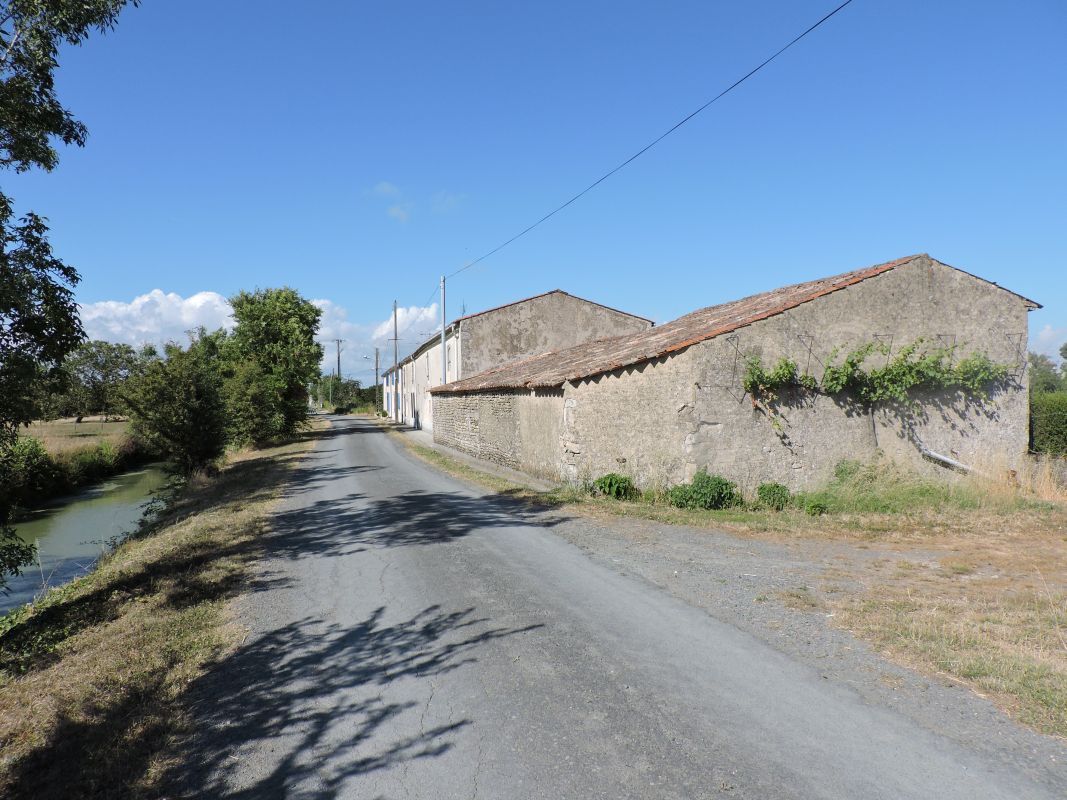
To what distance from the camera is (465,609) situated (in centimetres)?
573

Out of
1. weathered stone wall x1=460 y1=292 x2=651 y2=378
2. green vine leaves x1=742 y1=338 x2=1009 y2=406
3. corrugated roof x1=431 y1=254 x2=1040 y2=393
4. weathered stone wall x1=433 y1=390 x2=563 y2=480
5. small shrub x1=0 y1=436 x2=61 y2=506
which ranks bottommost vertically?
small shrub x1=0 y1=436 x2=61 y2=506

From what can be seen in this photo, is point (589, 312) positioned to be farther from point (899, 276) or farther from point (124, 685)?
point (124, 685)

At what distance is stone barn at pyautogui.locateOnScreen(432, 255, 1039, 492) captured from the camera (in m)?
11.3

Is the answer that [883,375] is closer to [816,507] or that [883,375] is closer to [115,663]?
[816,507]

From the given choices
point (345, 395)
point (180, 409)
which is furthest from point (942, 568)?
point (345, 395)

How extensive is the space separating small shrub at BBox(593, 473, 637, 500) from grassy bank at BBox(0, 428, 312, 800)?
6.45 m

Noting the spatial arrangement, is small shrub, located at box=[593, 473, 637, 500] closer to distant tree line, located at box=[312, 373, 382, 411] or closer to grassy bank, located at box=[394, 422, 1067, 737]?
grassy bank, located at box=[394, 422, 1067, 737]

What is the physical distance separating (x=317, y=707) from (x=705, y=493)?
327 inches

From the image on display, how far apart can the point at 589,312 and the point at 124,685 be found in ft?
85.9

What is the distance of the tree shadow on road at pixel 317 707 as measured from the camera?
3.28 metres

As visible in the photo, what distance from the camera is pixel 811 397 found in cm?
1173

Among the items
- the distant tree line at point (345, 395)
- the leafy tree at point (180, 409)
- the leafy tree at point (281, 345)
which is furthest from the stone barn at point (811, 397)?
the distant tree line at point (345, 395)

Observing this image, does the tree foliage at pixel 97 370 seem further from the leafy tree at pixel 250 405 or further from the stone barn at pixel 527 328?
the stone barn at pixel 527 328

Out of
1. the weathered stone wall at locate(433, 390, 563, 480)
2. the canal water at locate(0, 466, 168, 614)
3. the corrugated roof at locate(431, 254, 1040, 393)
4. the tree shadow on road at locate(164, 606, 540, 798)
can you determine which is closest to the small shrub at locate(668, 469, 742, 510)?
the corrugated roof at locate(431, 254, 1040, 393)
